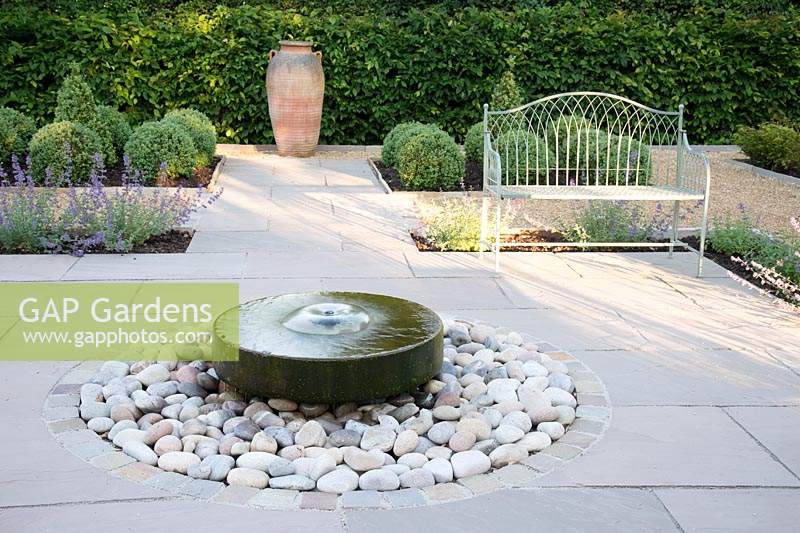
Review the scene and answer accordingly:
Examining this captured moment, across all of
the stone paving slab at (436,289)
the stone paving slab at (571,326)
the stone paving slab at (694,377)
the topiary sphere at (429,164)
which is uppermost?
the topiary sphere at (429,164)

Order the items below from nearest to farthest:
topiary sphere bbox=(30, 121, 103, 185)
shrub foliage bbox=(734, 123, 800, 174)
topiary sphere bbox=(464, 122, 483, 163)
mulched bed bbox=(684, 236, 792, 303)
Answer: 1. mulched bed bbox=(684, 236, 792, 303)
2. topiary sphere bbox=(30, 121, 103, 185)
3. topiary sphere bbox=(464, 122, 483, 163)
4. shrub foliage bbox=(734, 123, 800, 174)

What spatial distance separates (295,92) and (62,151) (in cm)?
299

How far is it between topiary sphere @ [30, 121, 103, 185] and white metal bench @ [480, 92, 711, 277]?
12.3 ft

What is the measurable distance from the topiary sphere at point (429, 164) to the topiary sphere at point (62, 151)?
113 inches

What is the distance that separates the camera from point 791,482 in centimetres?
299

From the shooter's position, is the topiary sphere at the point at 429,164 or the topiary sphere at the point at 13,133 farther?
the topiary sphere at the point at 13,133

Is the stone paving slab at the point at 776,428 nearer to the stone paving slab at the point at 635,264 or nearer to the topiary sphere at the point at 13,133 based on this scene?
the stone paving slab at the point at 635,264

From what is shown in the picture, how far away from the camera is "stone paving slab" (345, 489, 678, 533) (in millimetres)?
2666

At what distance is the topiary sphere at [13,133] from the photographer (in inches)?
338

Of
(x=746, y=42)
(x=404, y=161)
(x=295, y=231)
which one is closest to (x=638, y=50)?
(x=746, y=42)

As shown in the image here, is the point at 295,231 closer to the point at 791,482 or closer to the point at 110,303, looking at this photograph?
the point at 110,303

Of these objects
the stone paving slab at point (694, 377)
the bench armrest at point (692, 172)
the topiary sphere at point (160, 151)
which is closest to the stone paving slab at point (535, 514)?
the stone paving slab at point (694, 377)

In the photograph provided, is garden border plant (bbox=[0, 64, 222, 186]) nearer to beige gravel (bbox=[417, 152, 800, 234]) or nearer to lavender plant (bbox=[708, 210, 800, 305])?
beige gravel (bbox=[417, 152, 800, 234])

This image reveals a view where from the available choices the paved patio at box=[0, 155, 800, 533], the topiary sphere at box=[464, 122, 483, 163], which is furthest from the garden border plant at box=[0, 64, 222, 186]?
the topiary sphere at box=[464, 122, 483, 163]
